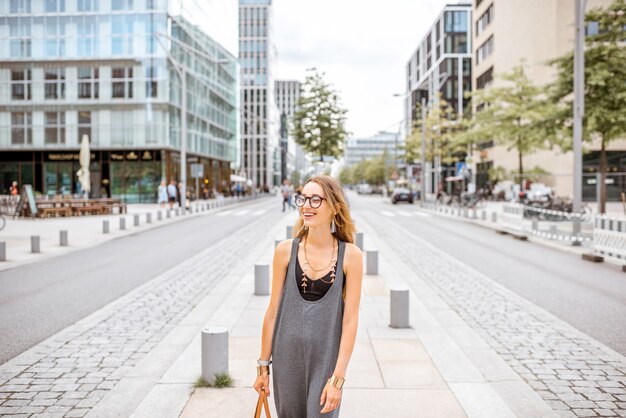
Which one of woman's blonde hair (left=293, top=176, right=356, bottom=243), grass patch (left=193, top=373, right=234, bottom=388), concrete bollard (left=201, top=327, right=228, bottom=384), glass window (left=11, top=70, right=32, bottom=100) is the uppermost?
glass window (left=11, top=70, right=32, bottom=100)

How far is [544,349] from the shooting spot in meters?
6.25

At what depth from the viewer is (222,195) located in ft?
217

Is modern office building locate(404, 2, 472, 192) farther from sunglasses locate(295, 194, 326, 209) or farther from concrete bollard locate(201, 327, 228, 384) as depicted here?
sunglasses locate(295, 194, 326, 209)

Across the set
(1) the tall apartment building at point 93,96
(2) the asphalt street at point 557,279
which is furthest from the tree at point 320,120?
(1) the tall apartment building at point 93,96

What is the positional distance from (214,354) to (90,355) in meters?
1.89

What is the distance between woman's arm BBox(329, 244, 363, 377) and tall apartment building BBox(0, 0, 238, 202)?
148 ft

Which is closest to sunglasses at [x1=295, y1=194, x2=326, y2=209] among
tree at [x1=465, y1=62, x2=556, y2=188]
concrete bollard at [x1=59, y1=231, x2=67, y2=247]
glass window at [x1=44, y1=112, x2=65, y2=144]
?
concrete bollard at [x1=59, y1=231, x2=67, y2=247]

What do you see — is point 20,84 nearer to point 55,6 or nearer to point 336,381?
point 55,6

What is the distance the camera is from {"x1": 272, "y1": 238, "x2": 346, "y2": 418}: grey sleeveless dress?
283 cm

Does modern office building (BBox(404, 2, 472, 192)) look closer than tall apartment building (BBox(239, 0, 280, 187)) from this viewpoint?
Yes

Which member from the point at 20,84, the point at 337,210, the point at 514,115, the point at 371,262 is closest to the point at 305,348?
the point at 337,210

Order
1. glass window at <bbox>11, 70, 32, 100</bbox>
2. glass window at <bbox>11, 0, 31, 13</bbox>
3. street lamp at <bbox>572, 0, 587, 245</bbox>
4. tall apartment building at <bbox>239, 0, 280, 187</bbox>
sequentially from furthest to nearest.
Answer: tall apartment building at <bbox>239, 0, 280, 187</bbox>
glass window at <bbox>11, 70, 32, 100</bbox>
glass window at <bbox>11, 0, 31, 13</bbox>
street lamp at <bbox>572, 0, 587, 245</bbox>

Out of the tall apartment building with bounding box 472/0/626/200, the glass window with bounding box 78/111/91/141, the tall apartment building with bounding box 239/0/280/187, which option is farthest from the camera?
the tall apartment building with bounding box 239/0/280/187

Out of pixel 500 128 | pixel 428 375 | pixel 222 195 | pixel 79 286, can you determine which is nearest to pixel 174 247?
pixel 79 286
